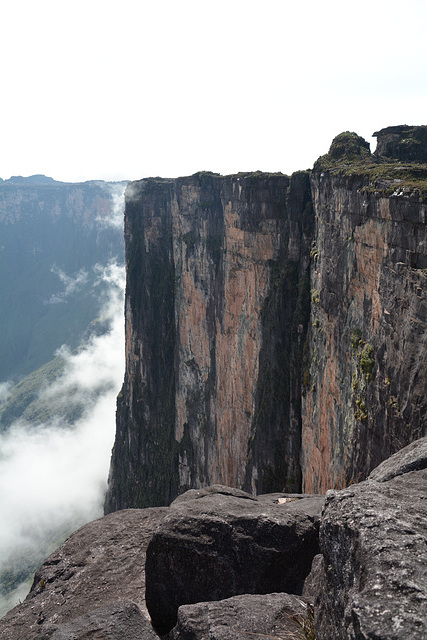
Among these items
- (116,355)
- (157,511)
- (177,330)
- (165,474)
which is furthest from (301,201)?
(116,355)

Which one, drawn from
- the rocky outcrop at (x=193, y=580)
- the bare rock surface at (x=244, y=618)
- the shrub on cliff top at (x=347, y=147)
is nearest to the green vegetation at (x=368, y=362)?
the rocky outcrop at (x=193, y=580)

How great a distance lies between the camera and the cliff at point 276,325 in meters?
11.2

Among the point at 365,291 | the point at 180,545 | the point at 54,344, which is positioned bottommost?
the point at 54,344

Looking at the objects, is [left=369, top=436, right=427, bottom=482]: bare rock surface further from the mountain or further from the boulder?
the mountain

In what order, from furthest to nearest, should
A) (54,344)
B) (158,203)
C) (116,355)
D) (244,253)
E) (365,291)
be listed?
(54,344) → (116,355) → (158,203) → (244,253) → (365,291)

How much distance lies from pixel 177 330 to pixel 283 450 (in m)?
23.2

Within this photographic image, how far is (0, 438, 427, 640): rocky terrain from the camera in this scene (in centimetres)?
440

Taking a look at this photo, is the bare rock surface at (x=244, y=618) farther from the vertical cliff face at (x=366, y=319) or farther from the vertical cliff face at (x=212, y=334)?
the vertical cliff face at (x=212, y=334)

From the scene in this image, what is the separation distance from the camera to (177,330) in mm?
46344

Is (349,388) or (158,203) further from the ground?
(158,203)

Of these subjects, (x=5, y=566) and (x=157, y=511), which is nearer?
(x=157, y=511)

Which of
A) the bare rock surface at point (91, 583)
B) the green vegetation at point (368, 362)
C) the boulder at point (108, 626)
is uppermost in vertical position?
the green vegetation at point (368, 362)

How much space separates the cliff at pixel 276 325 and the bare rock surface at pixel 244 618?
4557mm

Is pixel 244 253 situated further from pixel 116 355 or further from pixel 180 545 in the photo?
pixel 116 355
